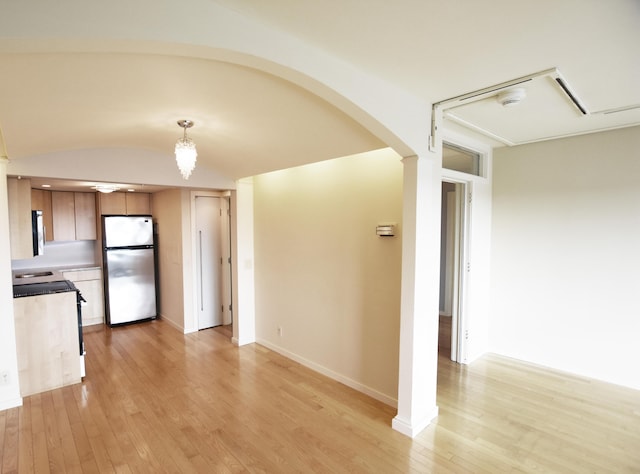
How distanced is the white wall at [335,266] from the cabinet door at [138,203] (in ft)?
8.38

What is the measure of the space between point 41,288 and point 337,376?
3.38m

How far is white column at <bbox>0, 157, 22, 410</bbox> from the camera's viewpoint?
2.93m

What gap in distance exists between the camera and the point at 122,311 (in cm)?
543

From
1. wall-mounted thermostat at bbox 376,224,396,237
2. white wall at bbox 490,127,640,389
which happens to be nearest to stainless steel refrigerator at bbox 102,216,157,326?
wall-mounted thermostat at bbox 376,224,396,237

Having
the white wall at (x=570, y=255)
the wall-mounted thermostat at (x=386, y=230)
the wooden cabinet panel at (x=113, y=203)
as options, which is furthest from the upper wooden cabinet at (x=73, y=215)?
the white wall at (x=570, y=255)

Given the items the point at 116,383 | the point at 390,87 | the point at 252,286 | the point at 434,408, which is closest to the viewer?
the point at 390,87

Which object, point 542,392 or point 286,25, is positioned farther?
point 542,392

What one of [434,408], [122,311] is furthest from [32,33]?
[122,311]

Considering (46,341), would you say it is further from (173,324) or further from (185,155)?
(185,155)

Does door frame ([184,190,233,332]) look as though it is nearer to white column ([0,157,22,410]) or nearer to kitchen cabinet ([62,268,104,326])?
kitchen cabinet ([62,268,104,326])

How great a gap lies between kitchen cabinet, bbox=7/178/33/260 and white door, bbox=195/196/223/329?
7.08 ft

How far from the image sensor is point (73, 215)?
18.0ft

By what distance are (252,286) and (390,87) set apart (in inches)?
132

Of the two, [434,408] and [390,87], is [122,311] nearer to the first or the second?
[434,408]
